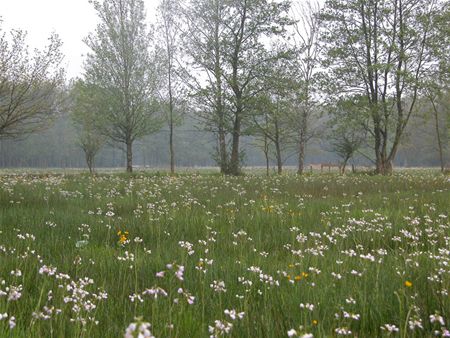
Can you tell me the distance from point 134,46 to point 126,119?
6672 millimetres

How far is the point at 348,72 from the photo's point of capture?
29406 millimetres

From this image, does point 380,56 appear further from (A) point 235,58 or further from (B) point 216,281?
(B) point 216,281

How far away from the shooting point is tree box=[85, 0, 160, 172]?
32.8 metres

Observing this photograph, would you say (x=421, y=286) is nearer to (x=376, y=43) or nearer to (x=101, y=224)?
(x=101, y=224)

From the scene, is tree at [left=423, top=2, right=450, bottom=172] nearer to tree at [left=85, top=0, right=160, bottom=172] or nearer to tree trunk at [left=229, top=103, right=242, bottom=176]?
tree trunk at [left=229, top=103, right=242, bottom=176]

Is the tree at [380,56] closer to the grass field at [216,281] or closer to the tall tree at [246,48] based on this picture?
the tall tree at [246,48]

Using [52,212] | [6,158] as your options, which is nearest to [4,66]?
[52,212]

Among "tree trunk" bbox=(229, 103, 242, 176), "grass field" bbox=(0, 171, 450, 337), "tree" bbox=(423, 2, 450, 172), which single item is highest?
"tree" bbox=(423, 2, 450, 172)

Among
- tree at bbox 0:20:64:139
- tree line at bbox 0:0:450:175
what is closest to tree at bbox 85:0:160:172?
tree line at bbox 0:0:450:175

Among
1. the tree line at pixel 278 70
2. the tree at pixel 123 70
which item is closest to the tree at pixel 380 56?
the tree line at pixel 278 70

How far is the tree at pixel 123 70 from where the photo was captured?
32781 millimetres

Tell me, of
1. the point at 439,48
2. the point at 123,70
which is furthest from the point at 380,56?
the point at 123,70

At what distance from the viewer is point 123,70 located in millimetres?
33312

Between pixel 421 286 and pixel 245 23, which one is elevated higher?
pixel 245 23
